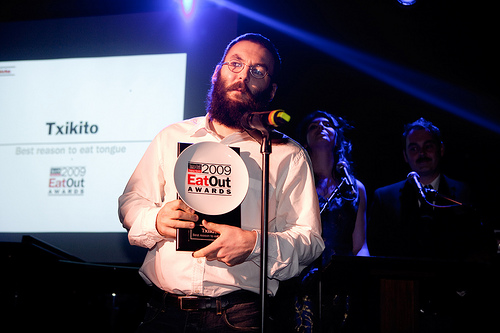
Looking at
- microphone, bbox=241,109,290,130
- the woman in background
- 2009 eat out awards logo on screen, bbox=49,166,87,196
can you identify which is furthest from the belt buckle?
2009 eat out awards logo on screen, bbox=49,166,87,196

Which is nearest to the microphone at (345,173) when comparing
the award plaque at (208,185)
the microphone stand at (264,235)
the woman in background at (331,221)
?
the woman in background at (331,221)

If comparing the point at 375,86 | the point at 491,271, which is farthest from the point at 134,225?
the point at 375,86

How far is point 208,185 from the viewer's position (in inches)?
63.1

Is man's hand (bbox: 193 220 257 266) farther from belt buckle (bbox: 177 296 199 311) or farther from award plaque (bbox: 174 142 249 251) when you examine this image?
belt buckle (bbox: 177 296 199 311)

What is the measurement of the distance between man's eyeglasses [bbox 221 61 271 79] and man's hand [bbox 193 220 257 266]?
0.79 metres

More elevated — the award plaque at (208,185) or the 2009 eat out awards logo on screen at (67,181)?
the 2009 eat out awards logo on screen at (67,181)

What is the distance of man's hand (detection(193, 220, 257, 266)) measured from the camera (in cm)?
148

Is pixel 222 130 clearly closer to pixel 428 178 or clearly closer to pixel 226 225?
pixel 226 225

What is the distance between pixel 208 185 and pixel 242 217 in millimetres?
265

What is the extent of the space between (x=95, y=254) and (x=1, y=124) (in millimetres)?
1363

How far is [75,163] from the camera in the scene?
3637mm

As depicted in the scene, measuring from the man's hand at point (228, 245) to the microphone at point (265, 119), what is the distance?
0.35 metres

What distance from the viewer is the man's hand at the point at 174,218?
1487 millimetres

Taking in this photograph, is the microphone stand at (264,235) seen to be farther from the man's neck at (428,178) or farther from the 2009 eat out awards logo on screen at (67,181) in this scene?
the man's neck at (428,178)
